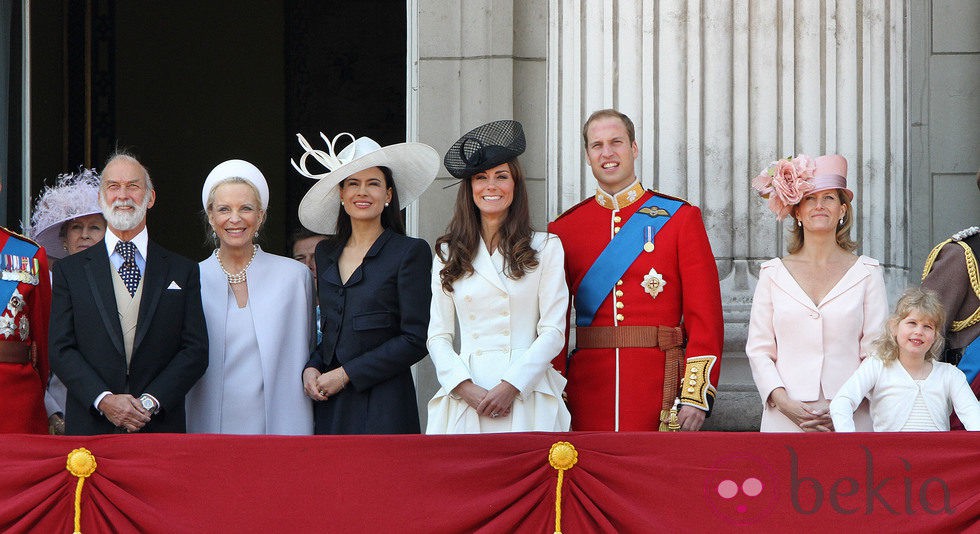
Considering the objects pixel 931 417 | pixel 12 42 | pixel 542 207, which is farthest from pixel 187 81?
pixel 931 417

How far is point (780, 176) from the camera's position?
5668mm

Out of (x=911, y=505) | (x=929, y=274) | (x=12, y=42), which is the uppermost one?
(x=12, y=42)

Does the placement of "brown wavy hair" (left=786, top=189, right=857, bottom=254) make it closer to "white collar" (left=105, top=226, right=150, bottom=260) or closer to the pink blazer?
the pink blazer

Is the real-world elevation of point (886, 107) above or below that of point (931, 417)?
above

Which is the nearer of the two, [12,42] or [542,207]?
[542,207]

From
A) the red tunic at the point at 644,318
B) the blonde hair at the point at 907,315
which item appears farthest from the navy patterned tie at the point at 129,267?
the blonde hair at the point at 907,315

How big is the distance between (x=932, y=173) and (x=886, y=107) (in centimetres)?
41

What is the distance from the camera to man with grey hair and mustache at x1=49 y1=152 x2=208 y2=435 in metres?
5.36

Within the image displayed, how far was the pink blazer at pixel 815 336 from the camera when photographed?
5.43 metres

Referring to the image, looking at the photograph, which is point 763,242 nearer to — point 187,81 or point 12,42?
point 12,42

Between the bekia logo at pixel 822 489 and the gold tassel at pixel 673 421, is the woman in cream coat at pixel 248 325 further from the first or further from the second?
the bekia logo at pixel 822 489

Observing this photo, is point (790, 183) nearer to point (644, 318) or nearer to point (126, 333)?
point (644, 318)

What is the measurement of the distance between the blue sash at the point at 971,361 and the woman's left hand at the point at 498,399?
5.24 feet

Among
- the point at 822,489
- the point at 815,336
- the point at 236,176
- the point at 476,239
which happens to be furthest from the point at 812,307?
the point at 236,176
